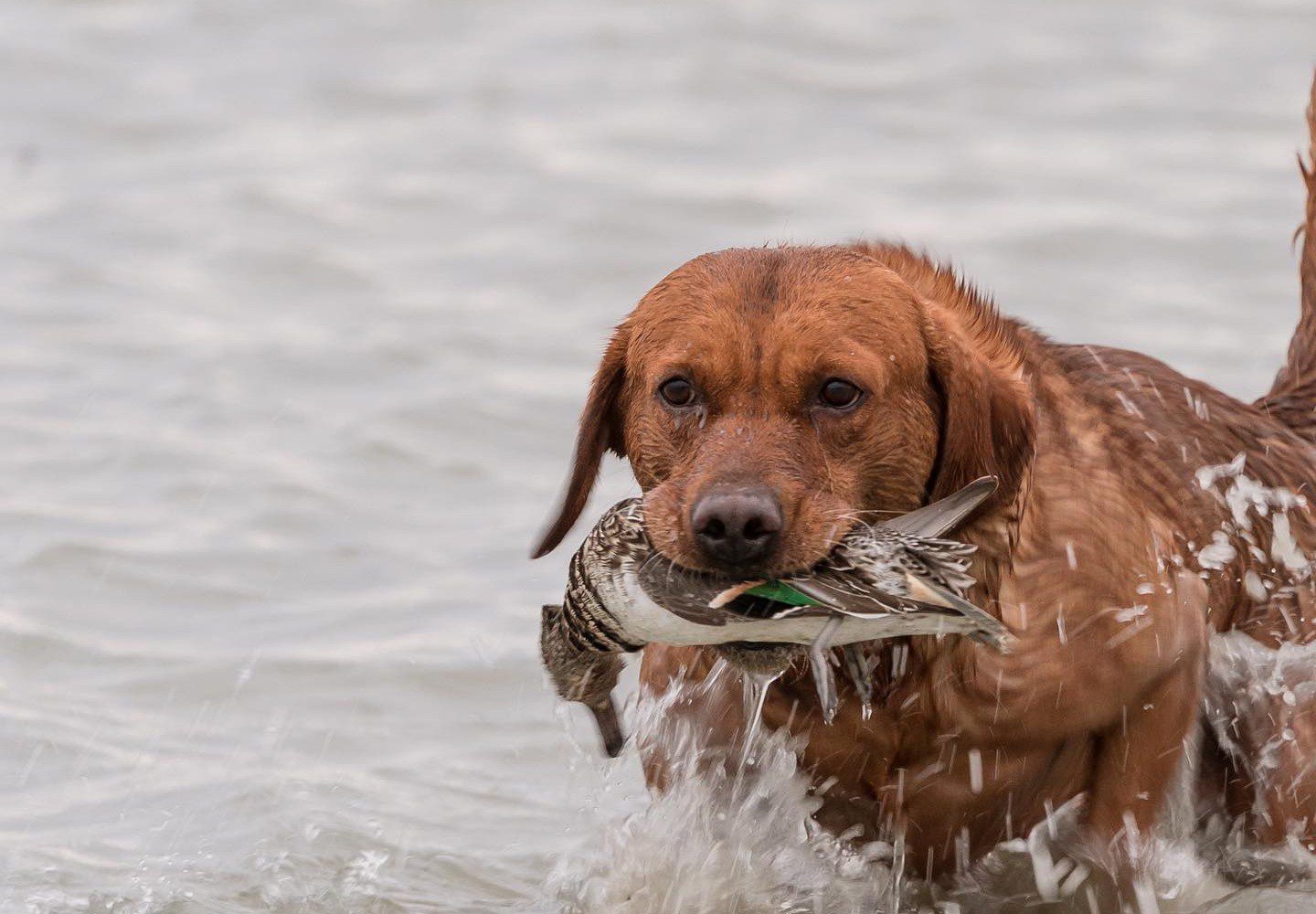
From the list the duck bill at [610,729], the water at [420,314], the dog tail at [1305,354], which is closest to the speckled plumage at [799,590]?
the duck bill at [610,729]

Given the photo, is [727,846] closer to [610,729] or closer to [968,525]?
[610,729]

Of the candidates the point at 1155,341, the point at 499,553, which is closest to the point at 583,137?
the point at 1155,341

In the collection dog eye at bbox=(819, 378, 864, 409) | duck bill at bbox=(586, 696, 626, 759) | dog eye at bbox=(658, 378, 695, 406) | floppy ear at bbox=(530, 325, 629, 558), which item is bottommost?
duck bill at bbox=(586, 696, 626, 759)

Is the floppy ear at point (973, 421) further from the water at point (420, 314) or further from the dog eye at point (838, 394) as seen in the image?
the water at point (420, 314)

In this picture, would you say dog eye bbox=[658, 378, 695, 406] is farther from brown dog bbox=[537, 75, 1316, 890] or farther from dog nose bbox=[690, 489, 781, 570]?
dog nose bbox=[690, 489, 781, 570]

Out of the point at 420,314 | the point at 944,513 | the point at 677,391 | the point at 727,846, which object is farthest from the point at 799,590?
the point at 420,314

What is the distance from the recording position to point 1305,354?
6023 mm

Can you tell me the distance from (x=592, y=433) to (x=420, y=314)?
5.86 m

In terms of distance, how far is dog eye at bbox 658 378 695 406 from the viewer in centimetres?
471

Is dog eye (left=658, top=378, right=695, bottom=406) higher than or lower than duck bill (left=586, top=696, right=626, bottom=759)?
higher

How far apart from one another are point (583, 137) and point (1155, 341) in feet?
13.1

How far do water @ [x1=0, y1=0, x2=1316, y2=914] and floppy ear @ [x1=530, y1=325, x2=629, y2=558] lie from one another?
30.6 inches

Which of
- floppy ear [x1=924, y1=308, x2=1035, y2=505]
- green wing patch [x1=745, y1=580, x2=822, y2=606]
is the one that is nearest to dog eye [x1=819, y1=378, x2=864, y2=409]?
floppy ear [x1=924, y1=308, x2=1035, y2=505]

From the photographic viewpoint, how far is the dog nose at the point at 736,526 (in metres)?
4.28
